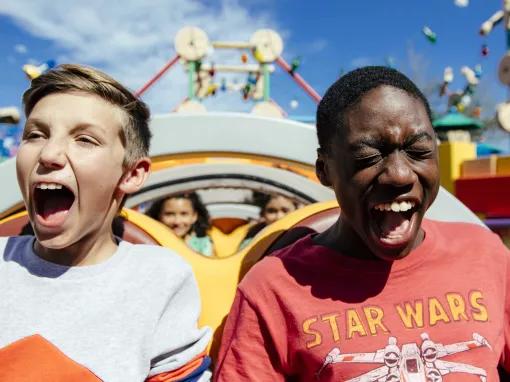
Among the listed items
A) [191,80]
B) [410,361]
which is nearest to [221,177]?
[410,361]

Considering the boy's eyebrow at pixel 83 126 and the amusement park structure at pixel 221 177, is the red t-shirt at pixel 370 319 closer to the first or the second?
the amusement park structure at pixel 221 177

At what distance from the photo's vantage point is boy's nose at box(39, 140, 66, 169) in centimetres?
92

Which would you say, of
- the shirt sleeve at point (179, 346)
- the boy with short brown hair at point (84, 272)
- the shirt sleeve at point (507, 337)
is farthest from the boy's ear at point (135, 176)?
the shirt sleeve at point (507, 337)

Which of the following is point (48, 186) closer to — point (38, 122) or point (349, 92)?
point (38, 122)

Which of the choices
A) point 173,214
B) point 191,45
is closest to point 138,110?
point 173,214

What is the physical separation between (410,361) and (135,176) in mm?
669

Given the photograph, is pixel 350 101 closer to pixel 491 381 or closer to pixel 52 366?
pixel 491 381

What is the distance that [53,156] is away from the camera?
0.92m

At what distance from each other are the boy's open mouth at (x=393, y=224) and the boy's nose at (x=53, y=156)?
23.0 inches

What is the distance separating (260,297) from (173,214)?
91.6 inches

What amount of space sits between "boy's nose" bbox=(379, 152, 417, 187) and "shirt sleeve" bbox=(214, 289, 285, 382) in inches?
13.7

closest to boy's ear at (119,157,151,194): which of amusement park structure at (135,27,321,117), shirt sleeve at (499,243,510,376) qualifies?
shirt sleeve at (499,243,510,376)

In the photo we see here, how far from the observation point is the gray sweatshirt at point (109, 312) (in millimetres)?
929

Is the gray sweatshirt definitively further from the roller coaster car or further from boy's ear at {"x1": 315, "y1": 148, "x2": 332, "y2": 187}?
boy's ear at {"x1": 315, "y1": 148, "x2": 332, "y2": 187}
